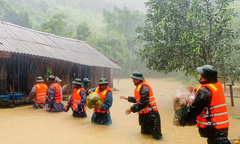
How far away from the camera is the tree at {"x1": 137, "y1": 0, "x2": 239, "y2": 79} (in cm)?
732

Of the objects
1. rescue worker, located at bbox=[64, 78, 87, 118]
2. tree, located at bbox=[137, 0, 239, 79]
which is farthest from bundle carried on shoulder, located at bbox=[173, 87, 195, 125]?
tree, located at bbox=[137, 0, 239, 79]

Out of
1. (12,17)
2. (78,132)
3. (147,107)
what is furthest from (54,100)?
(12,17)

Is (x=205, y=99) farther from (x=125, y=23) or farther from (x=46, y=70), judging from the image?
(x=125, y=23)

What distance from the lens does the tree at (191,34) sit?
7.32m

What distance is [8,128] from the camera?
546 centimetres

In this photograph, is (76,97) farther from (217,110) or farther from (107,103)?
(217,110)

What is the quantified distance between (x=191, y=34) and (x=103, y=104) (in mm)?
4718

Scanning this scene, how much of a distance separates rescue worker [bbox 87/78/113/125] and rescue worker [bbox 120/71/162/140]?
1042 mm

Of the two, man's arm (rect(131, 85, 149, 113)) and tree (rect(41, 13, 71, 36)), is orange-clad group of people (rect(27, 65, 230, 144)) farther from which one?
tree (rect(41, 13, 71, 36))

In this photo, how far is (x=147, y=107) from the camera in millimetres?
4480

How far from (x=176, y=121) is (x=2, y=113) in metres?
7.39

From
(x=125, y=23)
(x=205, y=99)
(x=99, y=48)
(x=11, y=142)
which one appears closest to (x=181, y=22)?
(x=205, y=99)

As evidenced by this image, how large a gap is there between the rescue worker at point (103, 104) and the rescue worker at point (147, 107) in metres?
1.04

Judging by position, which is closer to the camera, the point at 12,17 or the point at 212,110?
the point at 212,110
